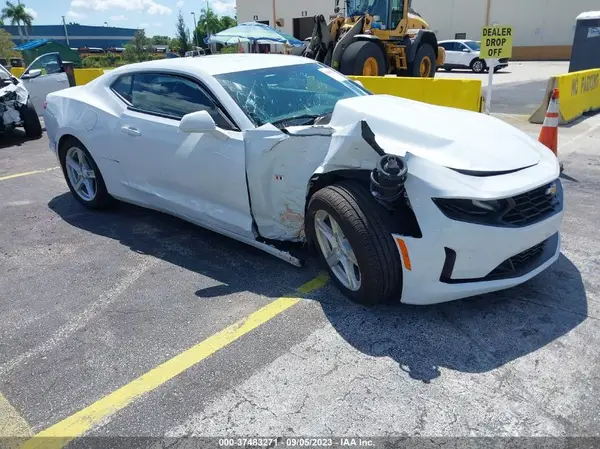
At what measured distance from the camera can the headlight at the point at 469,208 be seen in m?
2.55

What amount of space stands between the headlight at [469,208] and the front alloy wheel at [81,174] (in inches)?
140

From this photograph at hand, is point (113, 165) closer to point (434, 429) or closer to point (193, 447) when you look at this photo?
point (193, 447)

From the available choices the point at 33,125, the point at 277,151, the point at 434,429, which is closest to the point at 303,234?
the point at 277,151

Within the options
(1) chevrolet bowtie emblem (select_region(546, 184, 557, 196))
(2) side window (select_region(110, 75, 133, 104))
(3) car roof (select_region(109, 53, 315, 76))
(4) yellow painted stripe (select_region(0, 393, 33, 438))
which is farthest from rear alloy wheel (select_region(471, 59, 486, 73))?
(4) yellow painted stripe (select_region(0, 393, 33, 438))

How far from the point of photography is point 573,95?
917cm

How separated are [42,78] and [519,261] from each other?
428 inches

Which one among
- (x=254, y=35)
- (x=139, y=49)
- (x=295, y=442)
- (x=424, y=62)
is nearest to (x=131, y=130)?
Result: (x=295, y=442)

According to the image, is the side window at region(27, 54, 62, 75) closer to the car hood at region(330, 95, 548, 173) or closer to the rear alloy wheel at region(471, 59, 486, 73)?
the car hood at region(330, 95, 548, 173)

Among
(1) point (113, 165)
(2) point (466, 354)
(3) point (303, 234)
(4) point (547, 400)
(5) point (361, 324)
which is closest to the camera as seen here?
(4) point (547, 400)

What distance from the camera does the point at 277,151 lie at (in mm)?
3229

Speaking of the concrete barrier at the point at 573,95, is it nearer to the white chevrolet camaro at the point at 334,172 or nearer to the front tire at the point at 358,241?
the white chevrolet camaro at the point at 334,172

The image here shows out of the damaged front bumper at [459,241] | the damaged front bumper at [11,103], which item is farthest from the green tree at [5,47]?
the damaged front bumper at [459,241]

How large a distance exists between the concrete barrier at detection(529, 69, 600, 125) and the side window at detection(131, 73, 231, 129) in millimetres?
7089

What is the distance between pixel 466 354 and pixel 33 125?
9294 mm
